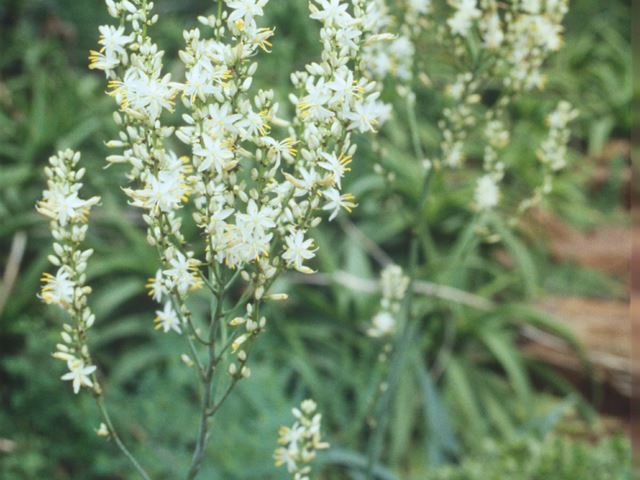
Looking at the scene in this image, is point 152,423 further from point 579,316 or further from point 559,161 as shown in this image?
point 579,316

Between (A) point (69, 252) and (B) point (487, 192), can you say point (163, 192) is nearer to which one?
(A) point (69, 252)

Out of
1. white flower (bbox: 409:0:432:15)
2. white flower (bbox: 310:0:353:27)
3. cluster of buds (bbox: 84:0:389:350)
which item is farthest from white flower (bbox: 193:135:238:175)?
white flower (bbox: 409:0:432:15)

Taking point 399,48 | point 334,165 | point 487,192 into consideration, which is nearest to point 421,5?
point 399,48

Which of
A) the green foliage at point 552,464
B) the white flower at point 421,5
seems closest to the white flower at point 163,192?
the white flower at point 421,5

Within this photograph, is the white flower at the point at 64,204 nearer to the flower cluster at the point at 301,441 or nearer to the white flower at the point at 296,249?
the white flower at the point at 296,249

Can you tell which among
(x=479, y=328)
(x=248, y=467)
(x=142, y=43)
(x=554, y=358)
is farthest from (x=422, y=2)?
(x=554, y=358)

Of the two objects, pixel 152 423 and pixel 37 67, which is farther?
pixel 37 67
